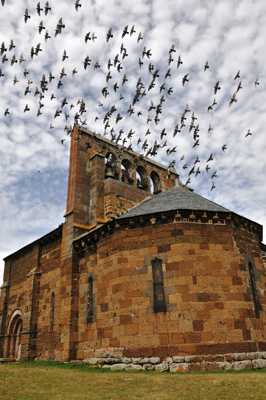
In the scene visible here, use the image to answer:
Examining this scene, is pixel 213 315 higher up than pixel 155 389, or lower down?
higher up

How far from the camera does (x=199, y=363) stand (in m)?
10.9

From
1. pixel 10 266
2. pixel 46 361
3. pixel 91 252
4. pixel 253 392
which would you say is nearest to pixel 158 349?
pixel 253 392

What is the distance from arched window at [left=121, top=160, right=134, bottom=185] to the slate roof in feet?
Result: 18.3

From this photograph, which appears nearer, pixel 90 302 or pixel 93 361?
pixel 93 361

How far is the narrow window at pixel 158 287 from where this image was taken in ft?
39.8

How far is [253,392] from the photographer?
23.3 feet

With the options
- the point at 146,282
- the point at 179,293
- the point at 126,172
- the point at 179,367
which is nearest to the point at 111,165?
the point at 126,172

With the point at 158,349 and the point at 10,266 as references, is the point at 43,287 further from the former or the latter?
the point at 158,349

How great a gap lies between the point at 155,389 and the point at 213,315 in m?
4.42

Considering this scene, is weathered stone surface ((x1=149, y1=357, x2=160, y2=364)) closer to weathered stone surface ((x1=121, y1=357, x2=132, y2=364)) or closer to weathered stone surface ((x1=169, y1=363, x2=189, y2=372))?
weathered stone surface ((x1=169, y1=363, x2=189, y2=372))

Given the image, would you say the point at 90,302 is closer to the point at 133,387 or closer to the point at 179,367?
the point at 179,367

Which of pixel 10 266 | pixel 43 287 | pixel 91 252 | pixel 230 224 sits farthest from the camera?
pixel 10 266

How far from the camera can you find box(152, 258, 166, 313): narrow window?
12125mm

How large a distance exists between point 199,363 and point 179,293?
7.51 feet
